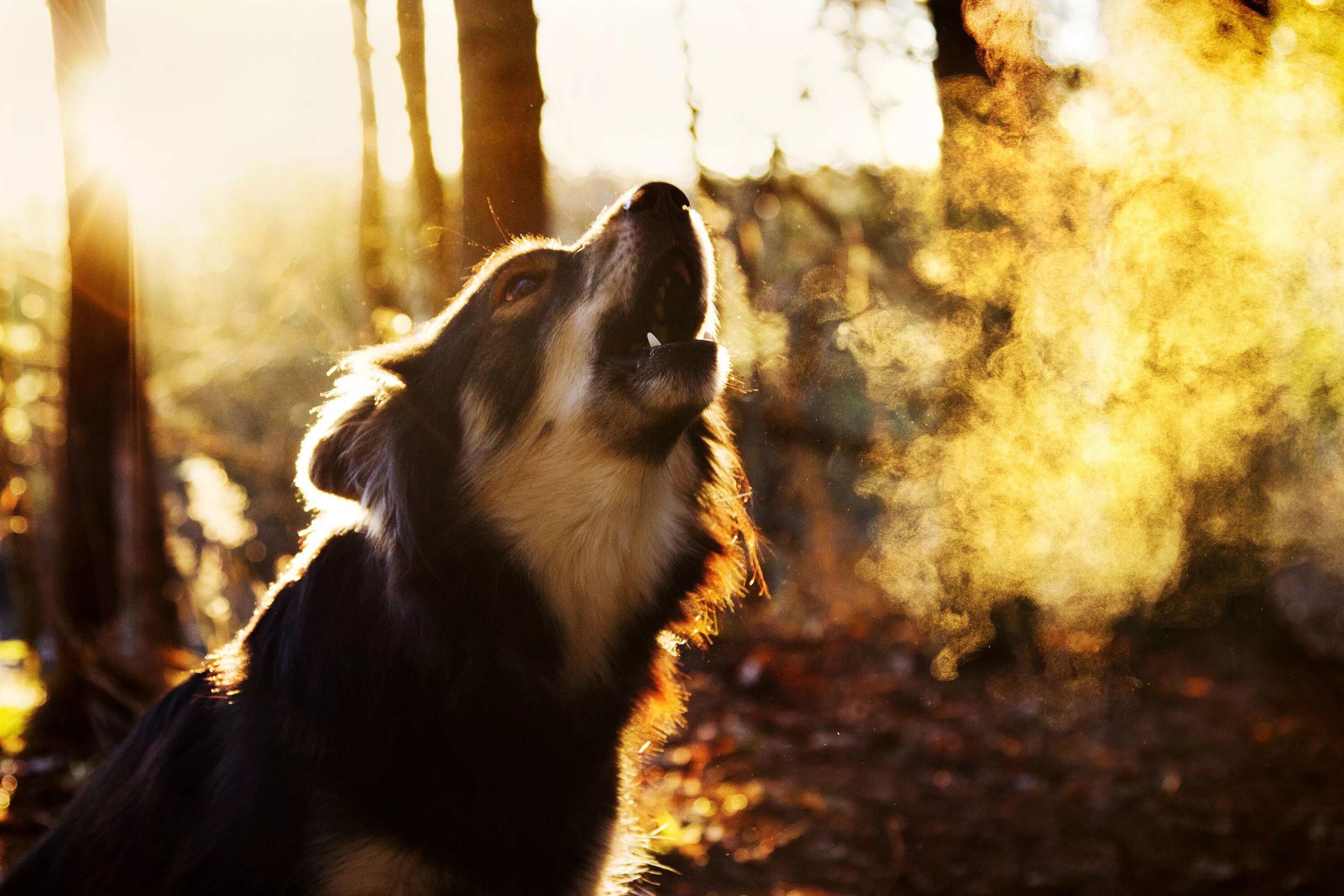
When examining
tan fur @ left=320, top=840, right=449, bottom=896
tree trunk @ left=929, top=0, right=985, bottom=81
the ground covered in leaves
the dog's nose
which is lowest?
the ground covered in leaves

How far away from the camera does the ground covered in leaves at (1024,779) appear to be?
13.8ft

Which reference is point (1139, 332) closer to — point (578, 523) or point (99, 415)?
point (578, 523)

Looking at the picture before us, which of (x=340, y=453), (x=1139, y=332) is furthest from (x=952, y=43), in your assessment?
(x=340, y=453)

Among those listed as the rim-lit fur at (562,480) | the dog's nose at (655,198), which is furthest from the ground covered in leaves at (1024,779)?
the dog's nose at (655,198)

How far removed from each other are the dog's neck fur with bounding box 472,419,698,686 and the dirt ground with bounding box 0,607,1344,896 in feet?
4.44

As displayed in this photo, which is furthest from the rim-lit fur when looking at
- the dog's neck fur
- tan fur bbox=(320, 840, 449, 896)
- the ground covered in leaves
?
the ground covered in leaves

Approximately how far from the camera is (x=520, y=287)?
2.99 meters

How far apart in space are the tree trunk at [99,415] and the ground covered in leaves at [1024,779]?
3.88 m

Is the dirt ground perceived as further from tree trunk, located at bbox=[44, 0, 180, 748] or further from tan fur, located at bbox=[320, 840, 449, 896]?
tan fur, located at bbox=[320, 840, 449, 896]

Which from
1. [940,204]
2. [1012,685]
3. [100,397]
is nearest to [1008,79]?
[940,204]

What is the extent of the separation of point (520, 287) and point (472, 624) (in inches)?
44.7

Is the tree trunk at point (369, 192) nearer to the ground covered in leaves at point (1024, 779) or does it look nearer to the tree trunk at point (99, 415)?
the tree trunk at point (99, 415)

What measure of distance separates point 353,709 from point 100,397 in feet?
16.6

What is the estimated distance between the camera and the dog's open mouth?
9.27 ft
